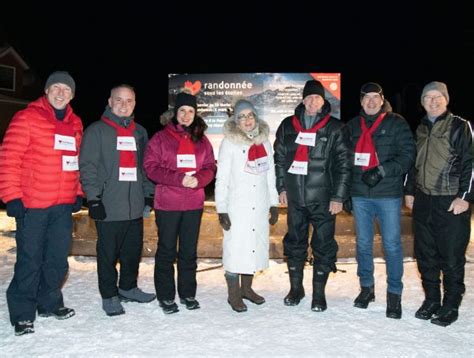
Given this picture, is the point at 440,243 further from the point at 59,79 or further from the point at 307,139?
the point at 59,79

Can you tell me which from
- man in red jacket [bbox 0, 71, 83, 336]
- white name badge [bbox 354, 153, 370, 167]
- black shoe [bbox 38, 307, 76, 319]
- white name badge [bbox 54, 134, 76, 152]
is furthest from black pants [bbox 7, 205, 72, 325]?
white name badge [bbox 354, 153, 370, 167]

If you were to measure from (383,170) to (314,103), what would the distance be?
81 centimetres

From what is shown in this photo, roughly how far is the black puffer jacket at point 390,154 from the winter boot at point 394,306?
85cm

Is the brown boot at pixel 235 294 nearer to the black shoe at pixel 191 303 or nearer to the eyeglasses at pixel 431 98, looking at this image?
the black shoe at pixel 191 303

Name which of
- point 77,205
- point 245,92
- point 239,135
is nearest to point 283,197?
point 239,135

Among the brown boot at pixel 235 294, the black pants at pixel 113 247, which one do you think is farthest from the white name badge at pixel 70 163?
the brown boot at pixel 235 294

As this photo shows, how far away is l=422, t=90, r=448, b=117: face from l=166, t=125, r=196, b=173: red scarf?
1.97m

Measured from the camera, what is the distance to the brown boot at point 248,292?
14.0ft

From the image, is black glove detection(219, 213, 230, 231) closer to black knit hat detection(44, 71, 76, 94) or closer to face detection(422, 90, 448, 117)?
black knit hat detection(44, 71, 76, 94)

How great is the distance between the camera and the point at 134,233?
4.17 m

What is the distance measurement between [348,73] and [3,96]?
20373 millimetres

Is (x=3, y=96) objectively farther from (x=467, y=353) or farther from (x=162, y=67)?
(x=467, y=353)

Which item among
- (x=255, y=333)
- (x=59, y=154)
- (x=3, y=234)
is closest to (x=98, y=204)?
(x=59, y=154)

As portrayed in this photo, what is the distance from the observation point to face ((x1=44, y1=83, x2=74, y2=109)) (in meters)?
3.62
